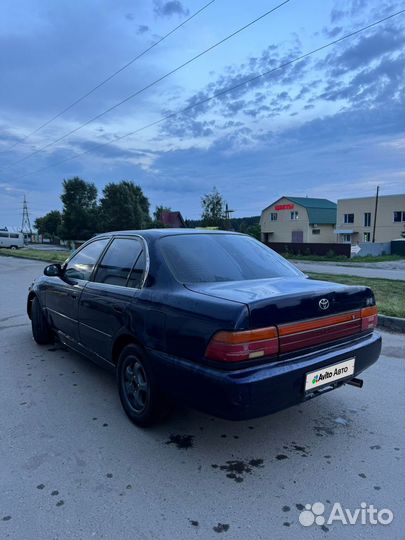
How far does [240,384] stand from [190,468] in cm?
77

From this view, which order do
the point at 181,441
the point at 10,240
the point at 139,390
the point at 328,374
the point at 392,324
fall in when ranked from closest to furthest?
the point at 328,374 → the point at 181,441 → the point at 139,390 → the point at 392,324 → the point at 10,240

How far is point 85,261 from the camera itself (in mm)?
4129

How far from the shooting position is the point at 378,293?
9.05 meters

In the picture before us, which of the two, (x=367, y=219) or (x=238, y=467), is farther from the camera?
(x=367, y=219)

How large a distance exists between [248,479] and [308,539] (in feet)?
1.70

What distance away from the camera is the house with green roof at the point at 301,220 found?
57969mm

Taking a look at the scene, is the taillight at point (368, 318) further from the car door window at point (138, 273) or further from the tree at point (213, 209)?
the tree at point (213, 209)

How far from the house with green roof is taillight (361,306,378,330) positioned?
55870 mm

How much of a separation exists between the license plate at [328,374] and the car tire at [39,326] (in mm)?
3648

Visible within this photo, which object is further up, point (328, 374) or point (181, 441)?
point (328, 374)

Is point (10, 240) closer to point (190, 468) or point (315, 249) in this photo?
point (315, 249)

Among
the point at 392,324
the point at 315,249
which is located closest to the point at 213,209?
the point at 315,249

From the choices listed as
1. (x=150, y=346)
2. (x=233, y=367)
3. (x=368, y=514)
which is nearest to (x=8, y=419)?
(x=150, y=346)

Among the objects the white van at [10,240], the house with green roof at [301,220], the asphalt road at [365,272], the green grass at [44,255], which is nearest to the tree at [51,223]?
the white van at [10,240]
